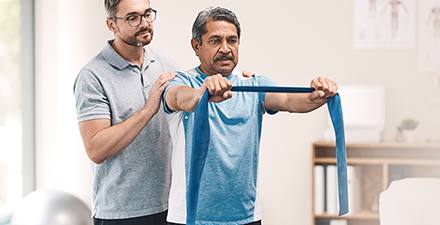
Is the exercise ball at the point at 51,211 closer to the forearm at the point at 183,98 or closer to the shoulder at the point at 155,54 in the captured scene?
the shoulder at the point at 155,54

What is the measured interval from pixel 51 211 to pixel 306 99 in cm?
188

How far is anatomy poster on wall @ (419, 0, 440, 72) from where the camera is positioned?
263 cm

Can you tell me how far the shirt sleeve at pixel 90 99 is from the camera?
1.36 metres

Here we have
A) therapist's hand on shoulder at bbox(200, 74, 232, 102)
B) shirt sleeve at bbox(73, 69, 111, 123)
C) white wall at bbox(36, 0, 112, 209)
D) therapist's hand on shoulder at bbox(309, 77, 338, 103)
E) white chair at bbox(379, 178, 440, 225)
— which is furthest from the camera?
white wall at bbox(36, 0, 112, 209)

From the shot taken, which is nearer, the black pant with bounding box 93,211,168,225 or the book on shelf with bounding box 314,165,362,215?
the black pant with bounding box 93,211,168,225

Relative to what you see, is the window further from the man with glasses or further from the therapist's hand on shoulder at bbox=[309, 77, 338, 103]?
the therapist's hand on shoulder at bbox=[309, 77, 338, 103]

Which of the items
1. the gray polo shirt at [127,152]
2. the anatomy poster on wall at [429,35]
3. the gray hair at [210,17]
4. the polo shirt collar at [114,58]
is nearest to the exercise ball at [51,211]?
the gray polo shirt at [127,152]

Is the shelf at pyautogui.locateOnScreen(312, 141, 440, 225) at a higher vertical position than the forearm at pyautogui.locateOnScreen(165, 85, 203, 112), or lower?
lower

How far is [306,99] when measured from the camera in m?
1.20

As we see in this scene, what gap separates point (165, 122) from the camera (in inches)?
59.4

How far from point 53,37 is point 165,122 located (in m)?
1.90

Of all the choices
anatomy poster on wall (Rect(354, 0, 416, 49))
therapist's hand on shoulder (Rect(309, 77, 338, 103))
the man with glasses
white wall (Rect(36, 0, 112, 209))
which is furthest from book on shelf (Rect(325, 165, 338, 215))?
white wall (Rect(36, 0, 112, 209))

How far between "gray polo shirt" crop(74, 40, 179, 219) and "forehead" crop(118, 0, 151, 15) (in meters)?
0.17

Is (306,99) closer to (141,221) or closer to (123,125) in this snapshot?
(123,125)
